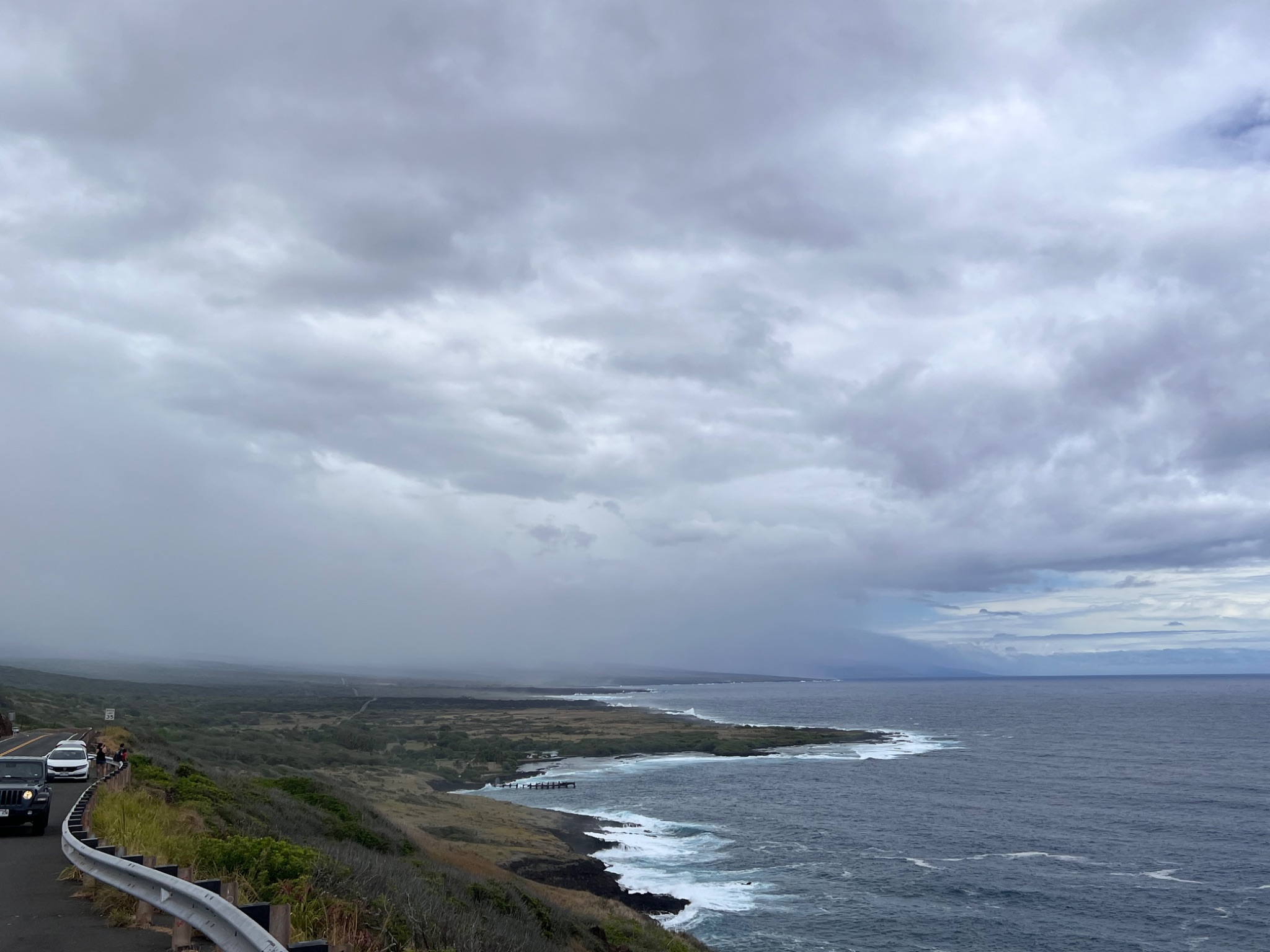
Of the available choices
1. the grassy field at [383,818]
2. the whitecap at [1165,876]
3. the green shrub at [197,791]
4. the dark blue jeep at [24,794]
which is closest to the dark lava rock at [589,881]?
the grassy field at [383,818]

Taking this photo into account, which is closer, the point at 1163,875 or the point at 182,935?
the point at 182,935

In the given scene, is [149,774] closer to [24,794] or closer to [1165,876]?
[24,794]

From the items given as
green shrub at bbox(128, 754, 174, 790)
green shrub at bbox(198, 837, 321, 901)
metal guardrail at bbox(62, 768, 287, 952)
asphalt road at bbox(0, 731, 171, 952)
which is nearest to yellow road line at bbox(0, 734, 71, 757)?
green shrub at bbox(128, 754, 174, 790)

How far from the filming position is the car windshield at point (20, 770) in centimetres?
2042

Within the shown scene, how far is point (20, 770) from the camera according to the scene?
2062 cm

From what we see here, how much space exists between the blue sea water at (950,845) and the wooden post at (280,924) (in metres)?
33.5

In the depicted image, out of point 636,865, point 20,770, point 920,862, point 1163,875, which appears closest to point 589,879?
point 636,865

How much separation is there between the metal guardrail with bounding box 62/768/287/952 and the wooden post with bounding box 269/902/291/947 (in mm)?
72

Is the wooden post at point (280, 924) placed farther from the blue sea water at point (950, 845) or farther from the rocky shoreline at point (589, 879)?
the rocky shoreline at point (589, 879)

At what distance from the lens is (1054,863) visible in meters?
51.5

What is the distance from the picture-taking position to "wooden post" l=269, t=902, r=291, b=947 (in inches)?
291

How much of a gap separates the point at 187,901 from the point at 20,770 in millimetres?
15423

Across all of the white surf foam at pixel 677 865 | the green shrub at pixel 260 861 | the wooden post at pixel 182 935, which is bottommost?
the white surf foam at pixel 677 865

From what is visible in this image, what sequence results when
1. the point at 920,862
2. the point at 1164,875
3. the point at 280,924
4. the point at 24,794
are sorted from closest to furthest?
the point at 280,924 → the point at 24,794 → the point at 1164,875 → the point at 920,862
